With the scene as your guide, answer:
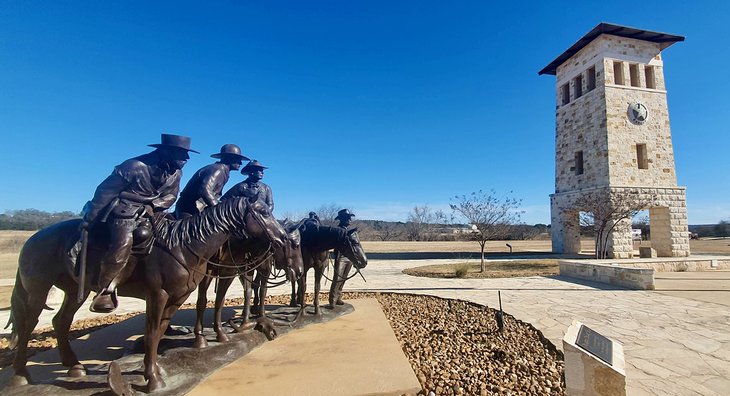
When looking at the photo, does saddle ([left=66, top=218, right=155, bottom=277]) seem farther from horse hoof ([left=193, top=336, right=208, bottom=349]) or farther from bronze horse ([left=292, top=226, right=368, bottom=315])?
bronze horse ([left=292, top=226, right=368, bottom=315])

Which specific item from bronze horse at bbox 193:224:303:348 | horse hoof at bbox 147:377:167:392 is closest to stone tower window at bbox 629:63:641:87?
bronze horse at bbox 193:224:303:348

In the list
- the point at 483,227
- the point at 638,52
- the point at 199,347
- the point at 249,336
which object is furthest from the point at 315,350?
the point at 638,52

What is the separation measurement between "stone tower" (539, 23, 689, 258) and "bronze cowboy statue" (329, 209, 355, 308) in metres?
17.0

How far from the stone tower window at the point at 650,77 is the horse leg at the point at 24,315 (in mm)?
27047

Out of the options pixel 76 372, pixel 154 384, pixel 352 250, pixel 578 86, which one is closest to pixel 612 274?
pixel 352 250

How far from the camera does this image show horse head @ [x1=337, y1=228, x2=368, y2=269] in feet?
19.5

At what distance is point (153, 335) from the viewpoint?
3.10 m

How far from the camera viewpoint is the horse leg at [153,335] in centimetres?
305

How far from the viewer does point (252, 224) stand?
3578 millimetres

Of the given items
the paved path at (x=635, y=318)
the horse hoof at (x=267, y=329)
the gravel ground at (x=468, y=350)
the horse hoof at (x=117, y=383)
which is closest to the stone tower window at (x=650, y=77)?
the paved path at (x=635, y=318)

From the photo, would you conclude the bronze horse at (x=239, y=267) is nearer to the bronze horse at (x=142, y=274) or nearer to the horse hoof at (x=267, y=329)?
the horse hoof at (x=267, y=329)

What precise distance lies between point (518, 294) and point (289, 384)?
7.35 metres

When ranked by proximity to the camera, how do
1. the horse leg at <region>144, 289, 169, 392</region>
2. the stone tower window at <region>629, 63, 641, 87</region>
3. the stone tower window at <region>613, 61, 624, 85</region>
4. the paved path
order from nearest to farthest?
the horse leg at <region>144, 289, 169, 392</region> → the paved path → the stone tower window at <region>613, 61, 624, 85</region> → the stone tower window at <region>629, 63, 641, 87</region>

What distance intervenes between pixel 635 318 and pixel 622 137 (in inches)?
656
